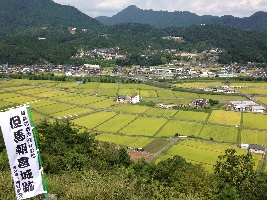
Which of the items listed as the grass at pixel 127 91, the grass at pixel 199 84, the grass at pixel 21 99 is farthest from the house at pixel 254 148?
the grass at pixel 199 84

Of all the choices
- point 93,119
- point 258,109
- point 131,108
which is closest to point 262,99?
point 258,109

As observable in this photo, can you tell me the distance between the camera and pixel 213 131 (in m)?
37.1

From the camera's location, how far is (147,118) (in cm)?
4291

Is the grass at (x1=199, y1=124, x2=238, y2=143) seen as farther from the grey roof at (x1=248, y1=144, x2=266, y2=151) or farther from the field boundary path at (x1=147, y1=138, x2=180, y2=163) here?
the field boundary path at (x1=147, y1=138, x2=180, y2=163)

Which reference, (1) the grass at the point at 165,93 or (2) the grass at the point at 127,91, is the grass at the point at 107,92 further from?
(1) the grass at the point at 165,93

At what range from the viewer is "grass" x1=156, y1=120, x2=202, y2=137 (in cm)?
3650

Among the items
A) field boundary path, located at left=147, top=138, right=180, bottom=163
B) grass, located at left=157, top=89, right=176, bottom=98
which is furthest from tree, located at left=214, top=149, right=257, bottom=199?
grass, located at left=157, top=89, right=176, bottom=98

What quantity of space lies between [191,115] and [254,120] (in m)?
8.91

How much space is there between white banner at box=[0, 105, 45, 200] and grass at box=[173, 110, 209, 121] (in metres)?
35.6

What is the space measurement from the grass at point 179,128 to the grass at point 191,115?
238cm

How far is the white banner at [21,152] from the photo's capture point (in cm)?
840

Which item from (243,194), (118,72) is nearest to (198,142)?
(243,194)

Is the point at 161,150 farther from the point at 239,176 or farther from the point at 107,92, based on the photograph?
the point at 107,92

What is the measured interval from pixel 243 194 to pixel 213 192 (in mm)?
2360
